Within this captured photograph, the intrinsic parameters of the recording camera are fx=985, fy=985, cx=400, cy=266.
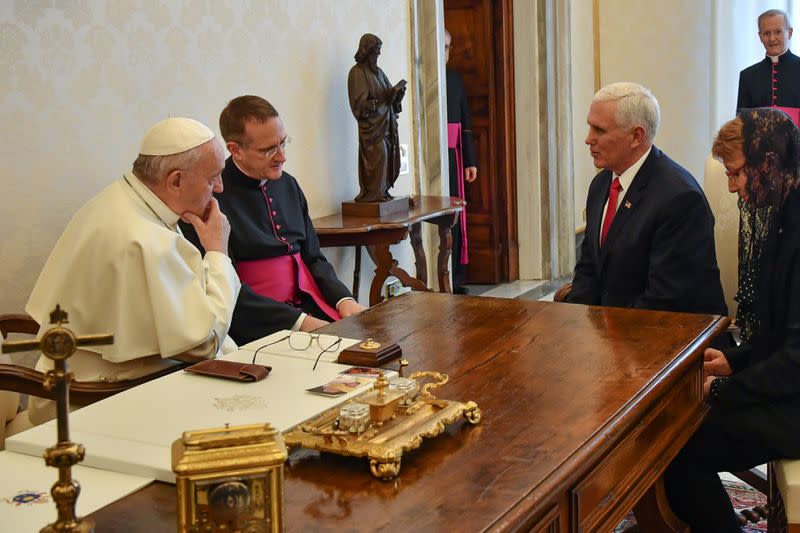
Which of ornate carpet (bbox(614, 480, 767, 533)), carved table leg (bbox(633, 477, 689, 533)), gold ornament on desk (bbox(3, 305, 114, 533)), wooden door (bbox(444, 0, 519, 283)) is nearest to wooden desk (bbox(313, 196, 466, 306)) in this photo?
ornate carpet (bbox(614, 480, 767, 533))

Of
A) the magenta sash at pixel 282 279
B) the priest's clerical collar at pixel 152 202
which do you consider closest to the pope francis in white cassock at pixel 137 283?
the priest's clerical collar at pixel 152 202

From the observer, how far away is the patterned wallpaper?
3.46 m

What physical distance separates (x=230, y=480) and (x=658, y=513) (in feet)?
5.97

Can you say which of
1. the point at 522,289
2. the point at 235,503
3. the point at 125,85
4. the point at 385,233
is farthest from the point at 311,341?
the point at 522,289

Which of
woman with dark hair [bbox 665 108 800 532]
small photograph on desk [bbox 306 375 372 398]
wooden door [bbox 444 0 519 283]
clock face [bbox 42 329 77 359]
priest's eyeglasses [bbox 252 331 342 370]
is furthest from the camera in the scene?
wooden door [bbox 444 0 519 283]

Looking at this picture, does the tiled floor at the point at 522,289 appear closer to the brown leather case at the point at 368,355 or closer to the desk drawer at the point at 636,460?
the desk drawer at the point at 636,460

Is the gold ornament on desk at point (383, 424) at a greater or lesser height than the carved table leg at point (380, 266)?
greater

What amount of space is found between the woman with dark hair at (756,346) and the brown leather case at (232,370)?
1.34 m

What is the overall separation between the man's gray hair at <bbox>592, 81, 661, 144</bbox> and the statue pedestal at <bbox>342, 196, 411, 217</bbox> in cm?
151

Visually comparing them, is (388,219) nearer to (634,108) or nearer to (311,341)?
(634,108)

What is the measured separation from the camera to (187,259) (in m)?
2.94

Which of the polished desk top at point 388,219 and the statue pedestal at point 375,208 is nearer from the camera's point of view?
the polished desk top at point 388,219

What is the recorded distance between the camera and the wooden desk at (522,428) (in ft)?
5.15

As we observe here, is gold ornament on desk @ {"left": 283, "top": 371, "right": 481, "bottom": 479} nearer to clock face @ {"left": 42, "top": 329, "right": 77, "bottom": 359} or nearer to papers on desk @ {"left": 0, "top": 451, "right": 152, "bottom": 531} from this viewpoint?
papers on desk @ {"left": 0, "top": 451, "right": 152, "bottom": 531}
